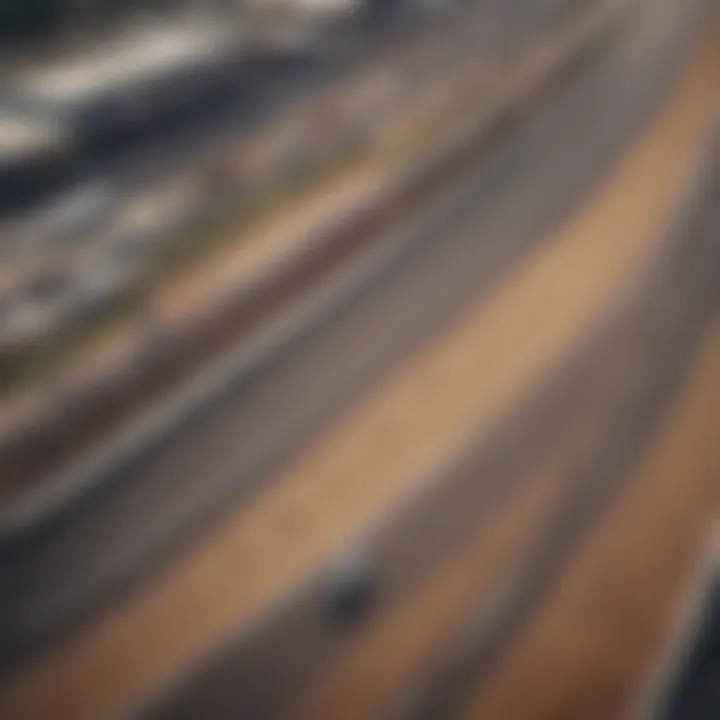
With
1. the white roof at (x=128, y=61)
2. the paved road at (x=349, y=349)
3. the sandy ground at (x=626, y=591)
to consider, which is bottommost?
the sandy ground at (x=626, y=591)

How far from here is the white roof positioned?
0.72 metres

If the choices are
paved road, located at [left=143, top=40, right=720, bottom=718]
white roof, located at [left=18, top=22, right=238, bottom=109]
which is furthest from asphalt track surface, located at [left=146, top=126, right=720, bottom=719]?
white roof, located at [left=18, top=22, right=238, bottom=109]

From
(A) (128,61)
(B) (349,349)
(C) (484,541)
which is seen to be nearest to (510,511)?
(C) (484,541)

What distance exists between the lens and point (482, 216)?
82cm

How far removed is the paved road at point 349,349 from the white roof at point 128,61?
184mm

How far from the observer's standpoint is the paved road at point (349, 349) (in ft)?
2.38

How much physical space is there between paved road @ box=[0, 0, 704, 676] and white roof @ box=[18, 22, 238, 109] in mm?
184

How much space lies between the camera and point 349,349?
0.78 meters

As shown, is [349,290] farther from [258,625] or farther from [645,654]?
[645,654]

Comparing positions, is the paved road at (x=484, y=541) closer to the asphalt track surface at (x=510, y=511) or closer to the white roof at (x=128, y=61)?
the asphalt track surface at (x=510, y=511)

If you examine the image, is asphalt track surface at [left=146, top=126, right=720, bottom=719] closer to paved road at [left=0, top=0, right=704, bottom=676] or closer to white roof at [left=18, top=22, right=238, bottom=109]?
paved road at [left=0, top=0, right=704, bottom=676]

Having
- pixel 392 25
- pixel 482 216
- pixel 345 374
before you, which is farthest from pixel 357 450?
pixel 392 25

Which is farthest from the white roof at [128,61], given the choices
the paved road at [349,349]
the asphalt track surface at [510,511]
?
the asphalt track surface at [510,511]

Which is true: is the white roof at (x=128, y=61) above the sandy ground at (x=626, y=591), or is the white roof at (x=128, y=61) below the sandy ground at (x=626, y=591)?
above
